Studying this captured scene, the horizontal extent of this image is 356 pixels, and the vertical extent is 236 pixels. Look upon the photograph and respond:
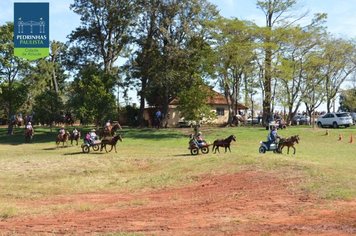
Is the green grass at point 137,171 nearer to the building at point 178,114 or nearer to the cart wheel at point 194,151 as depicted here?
the cart wheel at point 194,151

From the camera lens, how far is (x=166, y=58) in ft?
149

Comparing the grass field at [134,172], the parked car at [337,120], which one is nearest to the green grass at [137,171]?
the grass field at [134,172]

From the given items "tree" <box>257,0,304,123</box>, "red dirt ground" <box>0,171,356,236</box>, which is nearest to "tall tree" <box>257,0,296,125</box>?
"tree" <box>257,0,304,123</box>

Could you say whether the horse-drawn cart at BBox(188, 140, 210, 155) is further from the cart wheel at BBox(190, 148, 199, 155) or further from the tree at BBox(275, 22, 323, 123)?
the tree at BBox(275, 22, 323, 123)

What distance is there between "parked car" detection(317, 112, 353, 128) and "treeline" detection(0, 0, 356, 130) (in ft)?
20.1

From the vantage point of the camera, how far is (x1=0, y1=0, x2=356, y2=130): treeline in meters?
43.5

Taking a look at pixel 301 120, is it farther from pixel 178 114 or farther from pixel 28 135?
pixel 28 135

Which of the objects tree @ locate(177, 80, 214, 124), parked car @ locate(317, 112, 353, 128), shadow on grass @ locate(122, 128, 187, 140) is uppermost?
tree @ locate(177, 80, 214, 124)

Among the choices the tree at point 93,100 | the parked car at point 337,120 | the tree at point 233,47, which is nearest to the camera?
the tree at point 93,100

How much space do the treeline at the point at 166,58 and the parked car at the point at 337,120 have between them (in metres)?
6.13

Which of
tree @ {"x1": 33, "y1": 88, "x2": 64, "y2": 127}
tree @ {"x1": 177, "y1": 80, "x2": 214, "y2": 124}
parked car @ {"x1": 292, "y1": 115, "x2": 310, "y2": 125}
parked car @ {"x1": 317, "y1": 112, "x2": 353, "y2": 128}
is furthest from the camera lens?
parked car @ {"x1": 292, "y1": 115, "x2": 310, "y2": 125}

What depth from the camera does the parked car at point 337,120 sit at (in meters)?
48.7

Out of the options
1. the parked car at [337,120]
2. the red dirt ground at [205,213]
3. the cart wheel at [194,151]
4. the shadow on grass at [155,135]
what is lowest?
the red dirt ground at [205,213]

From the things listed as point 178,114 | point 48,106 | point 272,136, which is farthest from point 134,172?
point 178,114
